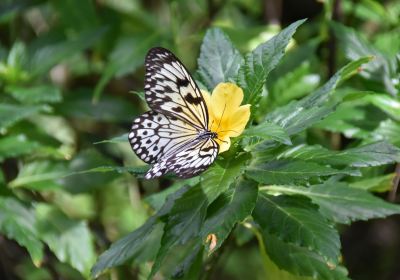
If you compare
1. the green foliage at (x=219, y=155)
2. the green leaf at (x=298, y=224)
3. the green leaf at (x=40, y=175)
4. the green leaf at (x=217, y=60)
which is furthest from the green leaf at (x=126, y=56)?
the green leaf at (x=298, y=224)

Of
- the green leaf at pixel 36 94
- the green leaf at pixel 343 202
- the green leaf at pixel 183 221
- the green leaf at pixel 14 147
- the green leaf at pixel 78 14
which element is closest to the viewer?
the green leaf at pixel 183 221

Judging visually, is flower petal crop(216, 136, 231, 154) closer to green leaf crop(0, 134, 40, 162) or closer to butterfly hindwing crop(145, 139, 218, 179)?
butterfly hindwing crop(145, 139, 218, 179)

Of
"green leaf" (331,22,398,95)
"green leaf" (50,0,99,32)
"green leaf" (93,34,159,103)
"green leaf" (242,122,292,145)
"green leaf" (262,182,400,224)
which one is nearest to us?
"green leaf" (242,122,292,145)

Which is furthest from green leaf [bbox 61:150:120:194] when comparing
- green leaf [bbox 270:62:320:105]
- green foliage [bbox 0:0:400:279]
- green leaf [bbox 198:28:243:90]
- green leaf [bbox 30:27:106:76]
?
green leaf [bbox 198:28:243:90]

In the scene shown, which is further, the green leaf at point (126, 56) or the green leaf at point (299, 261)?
the green leaf at point (126, 56)

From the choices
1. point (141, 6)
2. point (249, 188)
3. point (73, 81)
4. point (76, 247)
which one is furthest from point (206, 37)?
point (141, 6)

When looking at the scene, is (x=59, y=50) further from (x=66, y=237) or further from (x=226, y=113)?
(x=226, y=113)

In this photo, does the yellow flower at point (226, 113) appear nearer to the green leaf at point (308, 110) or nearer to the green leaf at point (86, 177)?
the green leaf at point (308, 110)

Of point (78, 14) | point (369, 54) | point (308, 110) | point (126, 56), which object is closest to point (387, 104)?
point (369, 54)
